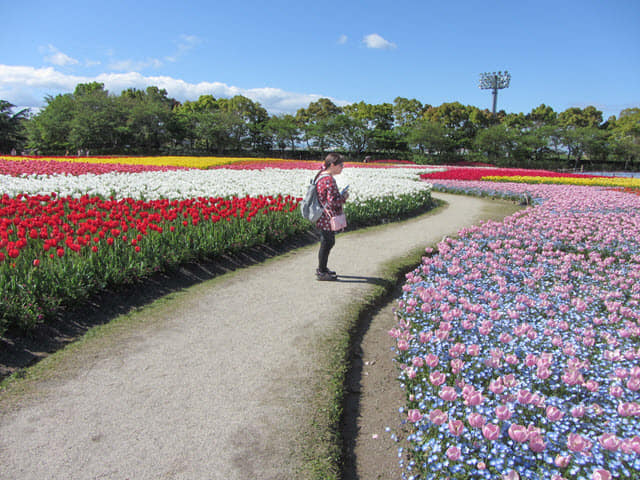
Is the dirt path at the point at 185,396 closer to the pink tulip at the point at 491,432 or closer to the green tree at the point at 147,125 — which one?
the pink tulip at the point at 491,432

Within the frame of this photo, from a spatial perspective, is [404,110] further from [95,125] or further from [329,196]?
[329,196]

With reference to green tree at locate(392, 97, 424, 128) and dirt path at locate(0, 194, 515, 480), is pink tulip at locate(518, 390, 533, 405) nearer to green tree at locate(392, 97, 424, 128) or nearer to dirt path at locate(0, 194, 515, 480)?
dirt path at locate(0, 194, 515, 480)

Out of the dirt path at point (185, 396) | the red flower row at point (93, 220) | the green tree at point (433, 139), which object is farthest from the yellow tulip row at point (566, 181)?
the green tree at point (433, 139)

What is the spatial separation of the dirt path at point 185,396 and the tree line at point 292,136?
134 feet

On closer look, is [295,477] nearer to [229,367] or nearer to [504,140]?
[229,367]

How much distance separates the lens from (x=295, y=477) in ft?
8.37

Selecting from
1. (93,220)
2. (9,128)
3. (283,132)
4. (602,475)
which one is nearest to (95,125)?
(9,128)

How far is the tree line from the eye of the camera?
43.6 metres

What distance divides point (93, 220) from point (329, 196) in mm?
3577

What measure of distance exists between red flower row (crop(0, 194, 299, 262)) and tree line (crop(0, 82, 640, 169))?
36.7 meters

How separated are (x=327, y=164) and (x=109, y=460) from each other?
4.25m

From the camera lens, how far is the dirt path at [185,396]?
2617 millimetres

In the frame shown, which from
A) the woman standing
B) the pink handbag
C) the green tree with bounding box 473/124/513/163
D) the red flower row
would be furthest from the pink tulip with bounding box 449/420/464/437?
the green tree with bounding box 473/124/513/163

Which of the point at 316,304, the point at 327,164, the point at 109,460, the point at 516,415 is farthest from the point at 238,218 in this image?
the point at 516,415
